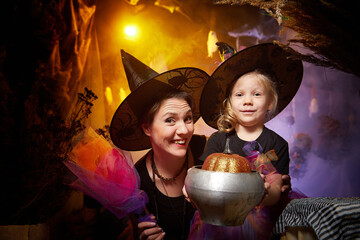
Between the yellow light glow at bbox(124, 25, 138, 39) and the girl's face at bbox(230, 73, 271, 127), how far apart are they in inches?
78.0

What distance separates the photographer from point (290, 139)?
4.24 meters

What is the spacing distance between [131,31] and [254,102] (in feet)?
7.26

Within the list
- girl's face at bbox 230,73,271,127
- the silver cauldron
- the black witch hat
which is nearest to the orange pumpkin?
the silver cauldron

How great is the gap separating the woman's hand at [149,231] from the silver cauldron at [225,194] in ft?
2.20

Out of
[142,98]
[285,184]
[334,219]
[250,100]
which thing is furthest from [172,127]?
[334,219]

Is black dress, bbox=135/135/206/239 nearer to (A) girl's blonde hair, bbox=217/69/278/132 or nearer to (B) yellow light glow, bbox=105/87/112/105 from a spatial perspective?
(A) girl's blonde hair, bbox=217/69/278/132

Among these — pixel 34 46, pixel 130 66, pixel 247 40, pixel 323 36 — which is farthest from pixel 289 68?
pixel 34 46

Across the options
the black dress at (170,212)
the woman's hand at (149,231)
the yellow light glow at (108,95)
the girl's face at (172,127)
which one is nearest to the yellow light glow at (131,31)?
the yellow light glow at (108,95)

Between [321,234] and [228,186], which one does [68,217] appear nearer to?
[228,186]

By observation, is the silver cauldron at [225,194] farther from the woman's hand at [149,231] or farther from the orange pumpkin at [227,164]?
the woman's hand at [149,231]

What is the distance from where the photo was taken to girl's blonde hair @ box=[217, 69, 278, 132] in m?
1.77

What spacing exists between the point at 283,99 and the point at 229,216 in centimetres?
128

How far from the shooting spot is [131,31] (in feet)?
10.4

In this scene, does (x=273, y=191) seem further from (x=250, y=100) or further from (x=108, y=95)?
(x=108, y=95)
